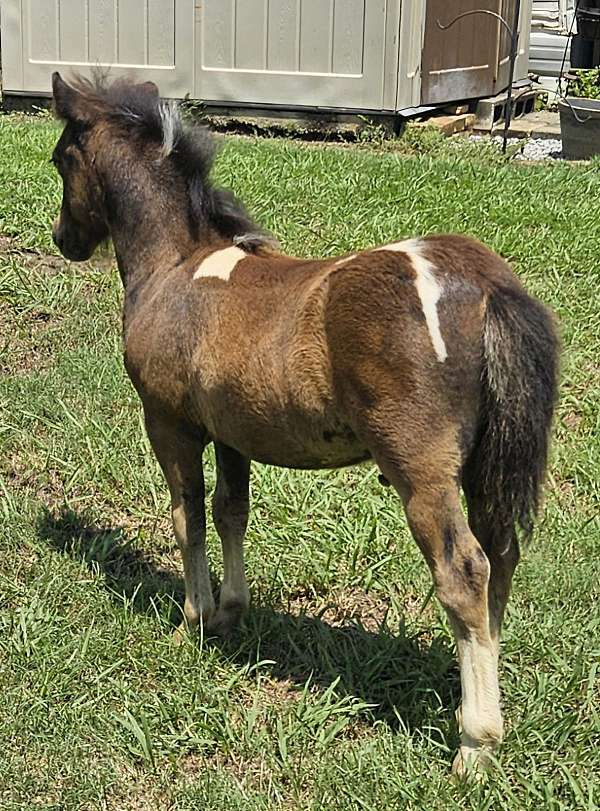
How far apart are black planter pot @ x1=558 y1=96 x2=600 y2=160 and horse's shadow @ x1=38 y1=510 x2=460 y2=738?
22.1 feet

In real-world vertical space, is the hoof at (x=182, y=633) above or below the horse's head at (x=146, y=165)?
below

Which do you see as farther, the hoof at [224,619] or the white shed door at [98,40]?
the white shed door at [98,40]

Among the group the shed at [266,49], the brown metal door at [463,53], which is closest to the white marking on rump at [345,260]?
the shed at [266,49]

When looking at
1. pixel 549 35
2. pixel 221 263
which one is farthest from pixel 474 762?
pixel 549 35

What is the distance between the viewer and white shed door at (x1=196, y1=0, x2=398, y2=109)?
9711 millimetres

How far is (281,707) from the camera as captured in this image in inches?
143

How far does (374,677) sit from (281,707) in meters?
0.32

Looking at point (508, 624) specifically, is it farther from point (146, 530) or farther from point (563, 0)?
point (563, 0)

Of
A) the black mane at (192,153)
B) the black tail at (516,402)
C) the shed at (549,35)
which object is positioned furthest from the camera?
the shed at (549,35)

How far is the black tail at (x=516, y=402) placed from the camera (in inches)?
117

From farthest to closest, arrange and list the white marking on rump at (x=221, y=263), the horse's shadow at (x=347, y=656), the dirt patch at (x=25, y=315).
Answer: the dirt patch at (x=25, y=315), the white marking on rump at (x=221, y=263), the horse's shadow at (x=347, y=656)

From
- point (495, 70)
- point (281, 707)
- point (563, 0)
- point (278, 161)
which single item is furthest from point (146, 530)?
point (563, 0)

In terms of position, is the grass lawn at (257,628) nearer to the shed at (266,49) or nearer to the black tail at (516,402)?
the black tail at (516,402)

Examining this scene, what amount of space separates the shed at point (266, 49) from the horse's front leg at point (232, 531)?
6.45m
